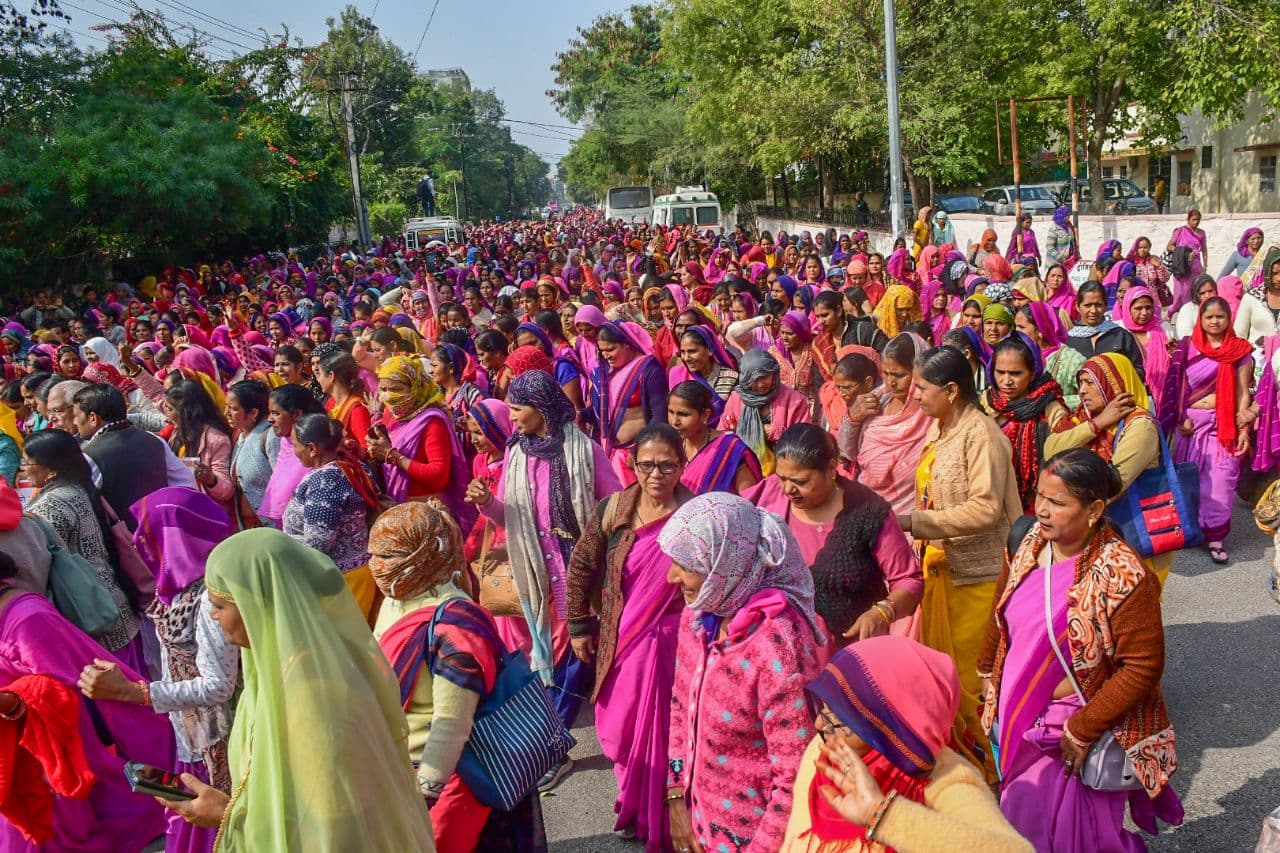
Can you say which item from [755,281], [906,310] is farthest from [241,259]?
[906,310]

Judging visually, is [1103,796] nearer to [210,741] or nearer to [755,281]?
[210,741]

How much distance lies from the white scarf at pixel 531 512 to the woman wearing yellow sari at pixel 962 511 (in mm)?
1306

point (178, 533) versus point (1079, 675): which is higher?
point (178, 533)

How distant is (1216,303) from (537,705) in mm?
5422

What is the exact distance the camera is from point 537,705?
2.85 meters

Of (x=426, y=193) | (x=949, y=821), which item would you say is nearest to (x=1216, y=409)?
(x=949, y=821)

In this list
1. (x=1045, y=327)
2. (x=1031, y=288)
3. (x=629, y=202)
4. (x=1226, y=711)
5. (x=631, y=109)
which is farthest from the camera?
(x=631, y=109)

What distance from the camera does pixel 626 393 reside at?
6.38m

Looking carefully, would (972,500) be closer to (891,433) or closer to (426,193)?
(891,433)

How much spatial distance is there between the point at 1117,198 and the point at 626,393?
23.6m

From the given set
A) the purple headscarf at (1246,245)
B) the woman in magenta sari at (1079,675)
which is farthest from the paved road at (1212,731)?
the purple headscarf at (1246,245)

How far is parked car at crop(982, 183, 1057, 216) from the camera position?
2472cm

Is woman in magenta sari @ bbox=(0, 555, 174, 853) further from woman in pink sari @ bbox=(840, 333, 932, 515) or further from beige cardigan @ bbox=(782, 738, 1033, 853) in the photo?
woman in pink sari @ bbox=(840, 333, 932, 515)

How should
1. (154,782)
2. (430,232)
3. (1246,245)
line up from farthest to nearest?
(430,232) → (1246,245) → (154,782)
